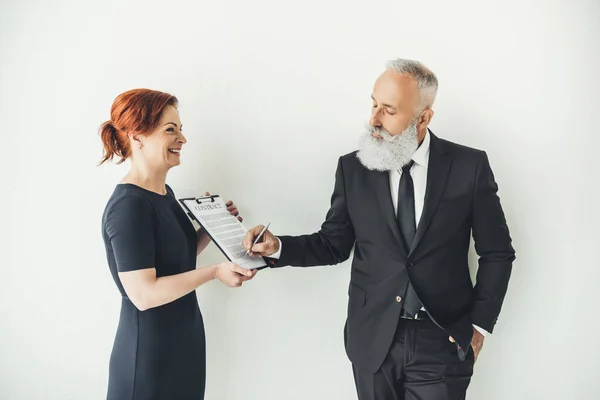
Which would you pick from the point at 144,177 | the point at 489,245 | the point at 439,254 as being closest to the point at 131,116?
the point at 144,177

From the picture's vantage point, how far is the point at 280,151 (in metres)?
2.16

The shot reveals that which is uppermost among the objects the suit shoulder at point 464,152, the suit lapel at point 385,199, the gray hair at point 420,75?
the gray hair at point 420,75

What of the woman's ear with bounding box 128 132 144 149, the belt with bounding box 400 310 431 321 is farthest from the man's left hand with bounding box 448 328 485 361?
the woman's ear with bounding box 128 132 144 149

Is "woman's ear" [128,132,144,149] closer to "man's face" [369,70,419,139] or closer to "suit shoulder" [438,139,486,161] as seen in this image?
"man's face" [369,70,419,139]

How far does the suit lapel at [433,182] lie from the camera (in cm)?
171

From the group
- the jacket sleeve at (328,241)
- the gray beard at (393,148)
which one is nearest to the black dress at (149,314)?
the jacket sleeve at (328,241)

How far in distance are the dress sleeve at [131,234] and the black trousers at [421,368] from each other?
91 centimetres

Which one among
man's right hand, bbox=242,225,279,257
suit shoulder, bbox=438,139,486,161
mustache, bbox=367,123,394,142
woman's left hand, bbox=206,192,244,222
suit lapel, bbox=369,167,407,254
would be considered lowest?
man's right hand, bbox=242,225,279,257

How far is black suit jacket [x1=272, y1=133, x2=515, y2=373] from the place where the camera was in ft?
5.64

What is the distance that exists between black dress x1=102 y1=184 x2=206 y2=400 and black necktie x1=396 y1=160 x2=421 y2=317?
0.80 meters

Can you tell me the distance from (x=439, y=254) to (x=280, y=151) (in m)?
0.83

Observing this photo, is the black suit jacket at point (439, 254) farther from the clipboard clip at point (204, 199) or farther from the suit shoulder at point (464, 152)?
the clipboard clip at point (204, 199)

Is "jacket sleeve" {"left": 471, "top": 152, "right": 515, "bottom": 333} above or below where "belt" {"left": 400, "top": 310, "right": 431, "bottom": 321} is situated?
above

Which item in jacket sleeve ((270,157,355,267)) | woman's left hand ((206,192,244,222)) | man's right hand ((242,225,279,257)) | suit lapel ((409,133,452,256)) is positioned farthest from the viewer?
woman's left hand ((206,192,244,222))
